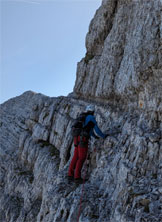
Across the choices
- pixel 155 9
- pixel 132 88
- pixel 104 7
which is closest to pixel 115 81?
pixel 132 88

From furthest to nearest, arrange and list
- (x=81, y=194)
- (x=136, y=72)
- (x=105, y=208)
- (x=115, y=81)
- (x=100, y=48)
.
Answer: (x=100, y=48), (x=115, y=81), (x=136, y=72), (x=81, y=194), (x=105, y=208)

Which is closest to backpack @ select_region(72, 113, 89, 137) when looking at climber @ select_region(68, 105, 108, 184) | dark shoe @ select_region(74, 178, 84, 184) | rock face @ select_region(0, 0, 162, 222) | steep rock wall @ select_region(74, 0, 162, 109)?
climber @ select_region(68, 105, 108, 184)

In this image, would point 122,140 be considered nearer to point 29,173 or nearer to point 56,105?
point 56,105

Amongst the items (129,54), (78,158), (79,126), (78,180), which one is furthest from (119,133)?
(129,54)

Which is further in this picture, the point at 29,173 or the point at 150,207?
the point at 29,173

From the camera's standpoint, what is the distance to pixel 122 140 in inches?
395

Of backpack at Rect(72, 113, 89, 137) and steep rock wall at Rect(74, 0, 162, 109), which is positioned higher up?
steep rock wall at Rect(74, 0, 162, 109)

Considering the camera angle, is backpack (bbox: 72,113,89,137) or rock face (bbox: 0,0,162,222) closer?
rock face (bbox: 0,0,162,222)

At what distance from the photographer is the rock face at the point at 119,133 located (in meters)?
7.32

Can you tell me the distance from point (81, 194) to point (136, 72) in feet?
22.4

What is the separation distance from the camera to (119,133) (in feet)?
36.0

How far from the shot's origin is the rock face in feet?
24.0

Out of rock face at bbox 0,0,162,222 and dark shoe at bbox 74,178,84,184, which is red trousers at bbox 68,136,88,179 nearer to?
dark shoe at bbox 74,178,84,184

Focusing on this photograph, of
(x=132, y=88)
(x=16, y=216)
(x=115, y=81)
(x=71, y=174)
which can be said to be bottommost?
(x=16, y=216)
